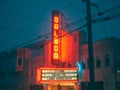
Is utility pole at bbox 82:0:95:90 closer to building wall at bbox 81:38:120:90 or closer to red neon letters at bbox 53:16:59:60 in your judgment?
building wall at bbox 81:38:120:90

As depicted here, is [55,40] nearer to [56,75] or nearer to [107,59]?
[56,75]

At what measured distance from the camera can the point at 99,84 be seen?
3142 cm

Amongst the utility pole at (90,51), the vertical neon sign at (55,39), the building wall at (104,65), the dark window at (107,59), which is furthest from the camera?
the vertical neon sign at (55,39)

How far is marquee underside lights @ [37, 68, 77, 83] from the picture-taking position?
32.6m

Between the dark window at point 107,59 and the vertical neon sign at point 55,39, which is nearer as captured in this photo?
the dark window at point 107,59

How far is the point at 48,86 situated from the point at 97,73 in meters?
8.73

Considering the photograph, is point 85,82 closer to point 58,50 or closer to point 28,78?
point 58,50

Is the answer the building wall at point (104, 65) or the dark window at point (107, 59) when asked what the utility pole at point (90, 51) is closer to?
the building wall at point (104, 65)

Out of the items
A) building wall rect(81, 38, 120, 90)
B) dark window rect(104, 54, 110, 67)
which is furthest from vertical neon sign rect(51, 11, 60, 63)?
dark window rect(104, 54, 110, 67)

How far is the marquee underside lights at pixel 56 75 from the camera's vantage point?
3262 centimetres

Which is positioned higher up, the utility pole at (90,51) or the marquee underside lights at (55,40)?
the marquee underside lights at (55,40)

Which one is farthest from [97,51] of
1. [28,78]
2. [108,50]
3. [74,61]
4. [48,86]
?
[28,78]

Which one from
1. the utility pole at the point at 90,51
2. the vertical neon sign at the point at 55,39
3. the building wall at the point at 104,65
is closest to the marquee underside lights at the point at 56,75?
the vertical neon sign at the point at 55,39

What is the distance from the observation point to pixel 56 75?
33125 mm
